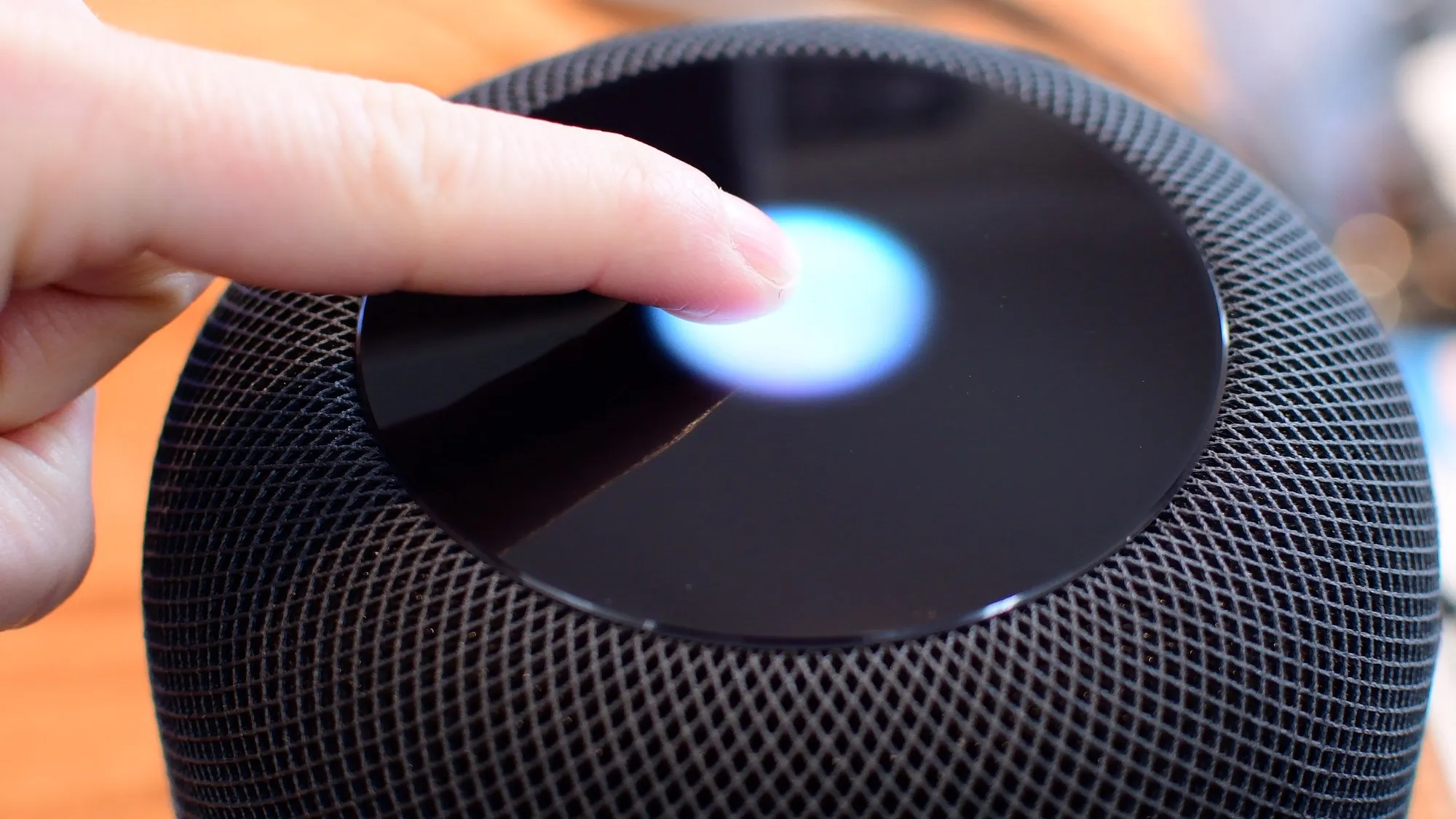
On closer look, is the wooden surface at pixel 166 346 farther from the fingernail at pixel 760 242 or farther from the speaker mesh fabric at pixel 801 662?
the fingernail at pixel 760 242

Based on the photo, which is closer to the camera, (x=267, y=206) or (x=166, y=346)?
(x=267, y=206)

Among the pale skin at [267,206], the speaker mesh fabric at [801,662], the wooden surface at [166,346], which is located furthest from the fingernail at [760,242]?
the wooden surface at [166,346]

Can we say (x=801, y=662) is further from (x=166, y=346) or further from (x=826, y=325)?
(x=166, y=346)

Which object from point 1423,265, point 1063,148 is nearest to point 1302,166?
point 1423,265

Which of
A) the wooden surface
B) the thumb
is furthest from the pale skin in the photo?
the wooden surface

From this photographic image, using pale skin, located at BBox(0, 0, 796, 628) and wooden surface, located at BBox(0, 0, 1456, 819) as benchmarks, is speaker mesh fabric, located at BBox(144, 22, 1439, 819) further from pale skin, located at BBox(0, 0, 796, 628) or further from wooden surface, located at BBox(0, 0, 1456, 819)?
wooden surface, located at BBox(0, 0, 1456, 819)

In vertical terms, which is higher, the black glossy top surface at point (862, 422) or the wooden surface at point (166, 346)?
the black glossy top surface at point (862, 422)

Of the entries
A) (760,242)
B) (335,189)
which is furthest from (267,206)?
(760,242)

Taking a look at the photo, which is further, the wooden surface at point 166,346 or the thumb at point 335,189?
the wooden surface at point 166,346
